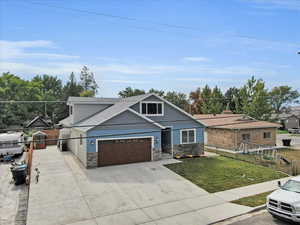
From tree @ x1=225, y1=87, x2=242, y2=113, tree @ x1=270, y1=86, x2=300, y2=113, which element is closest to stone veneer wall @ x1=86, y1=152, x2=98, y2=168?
tree @ x1=225, y1=87, x2=242, y2=113

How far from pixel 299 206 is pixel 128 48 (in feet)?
35.6

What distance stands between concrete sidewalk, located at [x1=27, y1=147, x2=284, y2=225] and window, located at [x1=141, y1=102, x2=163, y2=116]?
539 centimetres

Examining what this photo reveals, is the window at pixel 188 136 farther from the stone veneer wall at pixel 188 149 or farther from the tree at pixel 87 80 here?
the tree at pixel 87 80

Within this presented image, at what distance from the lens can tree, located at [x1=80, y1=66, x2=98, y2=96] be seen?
200ft

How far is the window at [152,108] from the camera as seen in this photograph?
1817 cm

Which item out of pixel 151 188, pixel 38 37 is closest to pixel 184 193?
pixel 151 188

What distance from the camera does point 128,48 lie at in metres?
12.5

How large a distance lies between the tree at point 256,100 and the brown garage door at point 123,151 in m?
21.6

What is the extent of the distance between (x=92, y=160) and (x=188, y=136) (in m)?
8.68

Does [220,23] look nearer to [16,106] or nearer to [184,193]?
[184,193]

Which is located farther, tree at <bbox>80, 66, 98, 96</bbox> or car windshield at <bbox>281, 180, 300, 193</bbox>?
tree at <bbox>80, 66, 98, 96</bbox>

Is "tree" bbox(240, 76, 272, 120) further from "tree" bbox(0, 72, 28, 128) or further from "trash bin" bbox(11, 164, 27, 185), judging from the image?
"tree" bbox(0, 72, 28, 128)

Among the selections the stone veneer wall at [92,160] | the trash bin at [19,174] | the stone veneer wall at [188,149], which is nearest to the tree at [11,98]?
the trash bin at [19,174]

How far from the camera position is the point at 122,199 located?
33.4ft
